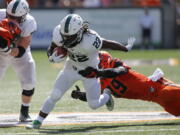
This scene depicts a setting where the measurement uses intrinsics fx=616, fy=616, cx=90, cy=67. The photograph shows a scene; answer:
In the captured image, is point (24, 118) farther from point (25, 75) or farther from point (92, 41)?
point (92, 41)

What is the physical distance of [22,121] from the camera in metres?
8.37

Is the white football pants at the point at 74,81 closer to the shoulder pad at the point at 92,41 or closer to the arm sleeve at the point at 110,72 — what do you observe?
the arm sleeve at the point at 110,72

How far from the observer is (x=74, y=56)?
25.7 ft

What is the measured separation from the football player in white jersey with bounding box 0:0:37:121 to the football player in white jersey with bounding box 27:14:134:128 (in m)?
0.58

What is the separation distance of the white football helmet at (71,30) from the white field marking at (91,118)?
1.13 meters

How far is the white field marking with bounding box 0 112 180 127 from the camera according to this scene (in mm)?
8164

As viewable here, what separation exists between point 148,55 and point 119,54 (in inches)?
38.6

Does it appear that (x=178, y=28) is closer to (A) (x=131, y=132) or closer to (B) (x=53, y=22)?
(B) (x=53, y=22)

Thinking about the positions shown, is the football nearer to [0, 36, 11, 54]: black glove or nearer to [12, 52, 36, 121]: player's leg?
[0, 36, 11, 54]: black glove

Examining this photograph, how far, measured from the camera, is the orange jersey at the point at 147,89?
8.17 m

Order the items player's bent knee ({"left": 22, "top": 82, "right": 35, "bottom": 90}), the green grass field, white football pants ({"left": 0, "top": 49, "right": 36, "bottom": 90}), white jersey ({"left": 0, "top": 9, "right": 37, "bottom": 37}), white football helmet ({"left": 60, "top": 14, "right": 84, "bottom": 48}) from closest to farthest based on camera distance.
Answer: the green grass field, white football helmet ({"left": 60, "top": 14, "right": 84, "bottom": 48}), white jersey ({"left": 0, "top": 9, "right": 37, "bottom": 37}), white football pants ({"left": 0, "top": 49, "right": 36, "bottom": 90}), player's bent knee ({"left": 22, "top": 82, "right": 35, "bottom": 90})

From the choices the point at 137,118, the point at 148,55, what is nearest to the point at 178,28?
the point at 148,55

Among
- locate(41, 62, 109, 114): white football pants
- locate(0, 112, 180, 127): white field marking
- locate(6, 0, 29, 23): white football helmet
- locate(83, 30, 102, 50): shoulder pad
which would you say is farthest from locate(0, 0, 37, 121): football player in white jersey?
locate(83, 30, 102, 50): shoulder pad

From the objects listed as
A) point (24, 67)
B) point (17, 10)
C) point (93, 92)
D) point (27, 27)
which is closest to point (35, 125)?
point (93, 92)
